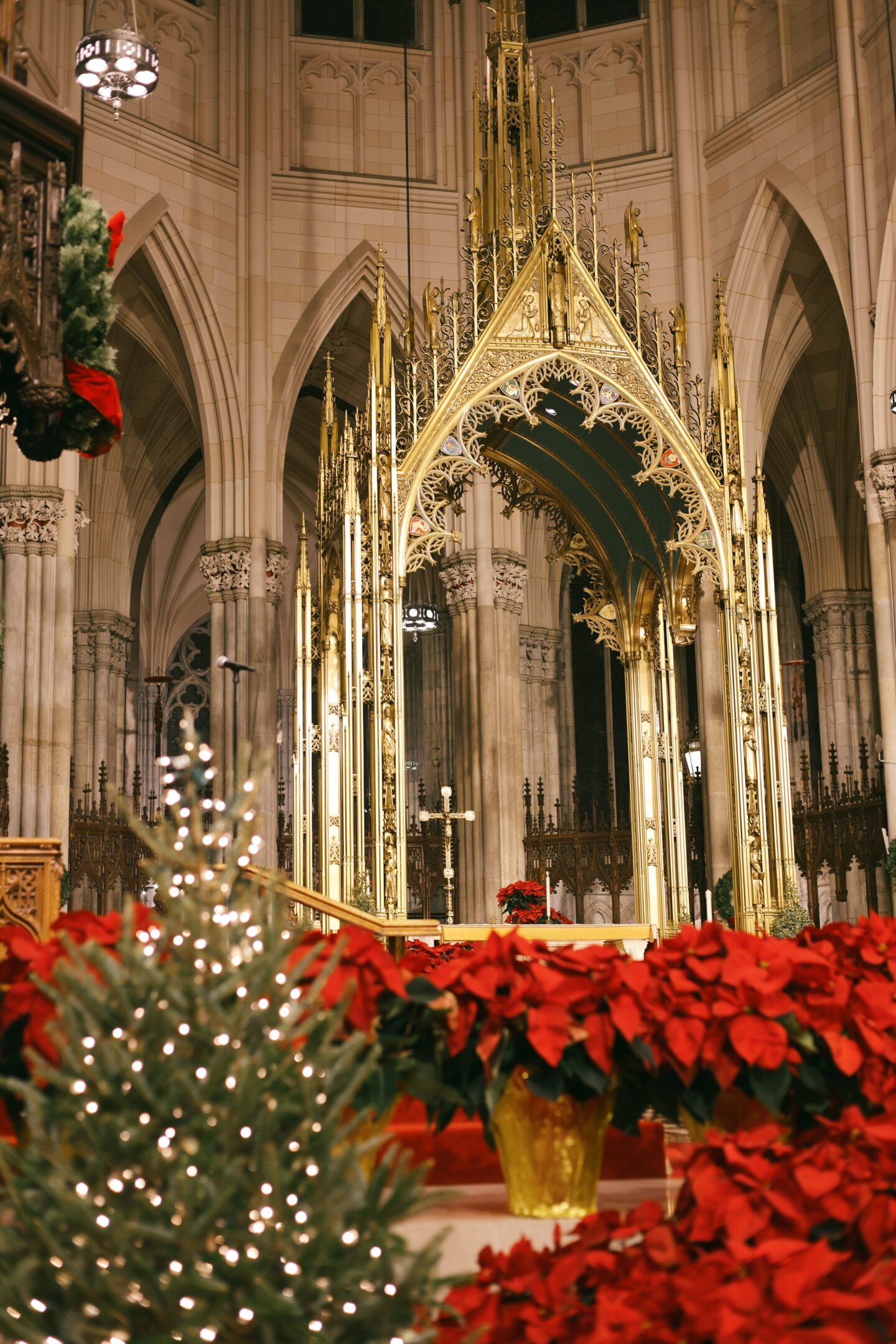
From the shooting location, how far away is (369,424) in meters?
9.78

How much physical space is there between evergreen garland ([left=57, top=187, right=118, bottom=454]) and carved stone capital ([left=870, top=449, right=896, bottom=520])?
35.6ft

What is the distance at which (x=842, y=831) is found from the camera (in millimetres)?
15656

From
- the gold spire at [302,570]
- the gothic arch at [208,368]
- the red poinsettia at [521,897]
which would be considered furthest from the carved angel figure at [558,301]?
the gothic arch at [208,368]

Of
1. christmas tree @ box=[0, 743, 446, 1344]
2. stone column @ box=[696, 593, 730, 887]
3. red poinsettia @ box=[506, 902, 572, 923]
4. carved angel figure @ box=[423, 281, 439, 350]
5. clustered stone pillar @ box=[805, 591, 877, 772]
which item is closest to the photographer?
christmas tree @ box=[0, 743, 446, 1344]

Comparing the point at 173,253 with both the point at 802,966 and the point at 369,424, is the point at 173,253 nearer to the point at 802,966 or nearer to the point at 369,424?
the point at 369,424

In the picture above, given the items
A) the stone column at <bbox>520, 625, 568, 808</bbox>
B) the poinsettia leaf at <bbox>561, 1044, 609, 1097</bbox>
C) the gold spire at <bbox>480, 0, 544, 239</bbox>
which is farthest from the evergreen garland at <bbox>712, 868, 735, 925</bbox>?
the poinsettia leaf at <bbox>561, 1044, 609, 1097</bbox>

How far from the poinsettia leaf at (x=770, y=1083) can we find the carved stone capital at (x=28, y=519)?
11823 millimetres

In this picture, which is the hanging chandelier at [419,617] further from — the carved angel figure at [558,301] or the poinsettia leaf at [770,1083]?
the poinsettia leaf at [770,1083]

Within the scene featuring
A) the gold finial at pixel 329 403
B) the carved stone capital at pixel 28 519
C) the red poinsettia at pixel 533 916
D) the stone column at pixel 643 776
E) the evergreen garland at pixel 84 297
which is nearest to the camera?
the evergreen garland at pixel 84 297

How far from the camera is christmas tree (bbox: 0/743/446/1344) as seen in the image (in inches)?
80.1

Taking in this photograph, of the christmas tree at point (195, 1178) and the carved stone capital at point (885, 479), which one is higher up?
the carved stone capital at point (885, 479)

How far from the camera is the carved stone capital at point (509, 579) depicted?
16641mm

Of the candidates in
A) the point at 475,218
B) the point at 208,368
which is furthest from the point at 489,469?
the point at 208,368

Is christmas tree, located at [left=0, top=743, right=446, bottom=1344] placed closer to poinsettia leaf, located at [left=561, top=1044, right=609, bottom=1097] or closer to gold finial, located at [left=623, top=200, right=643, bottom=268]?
poinsettia leaf, located at [left=561, top=1044, right=609, bottom=1097]
